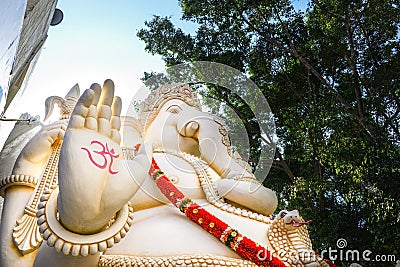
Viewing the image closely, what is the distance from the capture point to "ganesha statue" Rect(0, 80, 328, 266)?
1447mm

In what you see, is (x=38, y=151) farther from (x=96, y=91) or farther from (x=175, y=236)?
(x=175, y=236)

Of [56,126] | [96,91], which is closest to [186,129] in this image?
[56,126]

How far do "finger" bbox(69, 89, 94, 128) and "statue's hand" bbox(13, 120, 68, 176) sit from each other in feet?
1.90

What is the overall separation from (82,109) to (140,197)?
693 millimetres

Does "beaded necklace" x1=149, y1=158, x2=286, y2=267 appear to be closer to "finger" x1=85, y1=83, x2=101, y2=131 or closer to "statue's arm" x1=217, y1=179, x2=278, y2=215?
"statue's arm" x1=217, y1=179, x2=278, y2=215

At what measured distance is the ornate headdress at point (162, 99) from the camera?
258 centimetres

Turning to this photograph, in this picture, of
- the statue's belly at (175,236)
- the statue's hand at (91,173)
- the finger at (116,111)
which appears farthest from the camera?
the statue's belly at (175,236)

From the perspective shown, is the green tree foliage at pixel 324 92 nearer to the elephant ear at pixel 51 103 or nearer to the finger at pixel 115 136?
the elephant ear at pixel 51 103

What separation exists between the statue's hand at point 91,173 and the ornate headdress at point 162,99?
998 millimetres

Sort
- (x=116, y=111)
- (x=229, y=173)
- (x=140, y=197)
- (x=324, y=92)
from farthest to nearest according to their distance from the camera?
1. (x=324, y=92)
2. (x=229, y=173)
3. (x=140, y=197)
4. (x=116, y=111)

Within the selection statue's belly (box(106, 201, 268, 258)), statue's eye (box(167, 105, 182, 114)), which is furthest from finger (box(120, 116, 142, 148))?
statue's belly (box(106, 201, 268, 258))

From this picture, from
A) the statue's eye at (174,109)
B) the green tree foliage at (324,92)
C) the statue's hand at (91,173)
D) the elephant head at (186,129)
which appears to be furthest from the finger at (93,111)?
the green tree foliage at (324,92)

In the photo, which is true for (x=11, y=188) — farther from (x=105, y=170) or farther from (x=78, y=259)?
(x=105, y=170)

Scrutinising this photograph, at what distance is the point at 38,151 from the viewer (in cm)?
203
